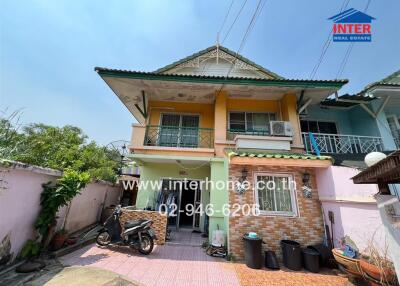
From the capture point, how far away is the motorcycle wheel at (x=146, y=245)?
5082 millimetres

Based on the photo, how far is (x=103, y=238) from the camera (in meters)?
5.55

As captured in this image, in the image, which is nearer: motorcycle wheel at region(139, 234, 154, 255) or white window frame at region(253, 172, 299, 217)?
motorcycle wheel at region(139, 234, 154, 255)

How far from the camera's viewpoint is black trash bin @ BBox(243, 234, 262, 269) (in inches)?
181

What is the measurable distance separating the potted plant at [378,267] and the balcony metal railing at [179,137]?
18.2 ft

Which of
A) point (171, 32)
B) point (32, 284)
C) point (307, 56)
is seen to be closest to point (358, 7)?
point (307, 56)

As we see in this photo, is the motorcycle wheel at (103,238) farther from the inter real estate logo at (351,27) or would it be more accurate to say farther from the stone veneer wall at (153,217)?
the inter real estate logo at (351,27)

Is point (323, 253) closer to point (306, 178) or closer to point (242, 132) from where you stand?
point (306, 178)

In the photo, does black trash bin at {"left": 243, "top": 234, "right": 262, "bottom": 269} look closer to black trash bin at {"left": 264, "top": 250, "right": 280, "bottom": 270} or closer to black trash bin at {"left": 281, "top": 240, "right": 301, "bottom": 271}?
black trash bin at {"left": 264, "top": 250, "right": 280, "bottom": 270}

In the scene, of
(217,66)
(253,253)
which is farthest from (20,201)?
(217,66)

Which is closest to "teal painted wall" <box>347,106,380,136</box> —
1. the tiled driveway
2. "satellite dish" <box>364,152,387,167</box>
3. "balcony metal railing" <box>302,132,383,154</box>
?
"balcony metal railing" <box>302,132,383,154</box>

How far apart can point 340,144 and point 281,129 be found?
119 inches

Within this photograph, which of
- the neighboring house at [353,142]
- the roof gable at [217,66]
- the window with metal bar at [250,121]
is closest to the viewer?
the neighboring house at [353,142]

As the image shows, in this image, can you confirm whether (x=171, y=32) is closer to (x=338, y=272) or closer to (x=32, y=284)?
(x=32, y=284)

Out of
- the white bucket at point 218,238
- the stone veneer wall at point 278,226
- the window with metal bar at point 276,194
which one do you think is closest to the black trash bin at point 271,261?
the stone veneer wall at point 278,226
